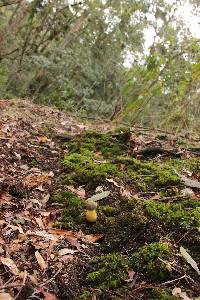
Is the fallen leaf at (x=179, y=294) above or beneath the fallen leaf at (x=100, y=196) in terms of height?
beneath

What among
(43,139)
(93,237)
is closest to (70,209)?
(93,237)

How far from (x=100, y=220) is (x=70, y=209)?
25cm

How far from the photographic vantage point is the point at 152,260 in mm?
2008

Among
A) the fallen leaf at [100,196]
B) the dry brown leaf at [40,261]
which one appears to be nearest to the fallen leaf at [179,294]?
the dry brown leaf at [40,261]

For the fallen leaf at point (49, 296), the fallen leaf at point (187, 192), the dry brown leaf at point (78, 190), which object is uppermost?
the fallen leaf at point (187, 192)

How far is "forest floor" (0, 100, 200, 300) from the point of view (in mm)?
1894

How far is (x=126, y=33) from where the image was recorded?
12078 millimetres

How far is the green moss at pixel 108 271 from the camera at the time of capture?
1.90 meters

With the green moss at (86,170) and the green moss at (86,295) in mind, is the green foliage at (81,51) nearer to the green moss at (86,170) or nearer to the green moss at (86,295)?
the green moss at (86,170)

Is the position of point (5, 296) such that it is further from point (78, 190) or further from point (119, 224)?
point (78, 190)

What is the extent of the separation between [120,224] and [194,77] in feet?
11.0

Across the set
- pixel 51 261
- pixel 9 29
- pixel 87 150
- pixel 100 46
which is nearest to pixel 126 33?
pixel 100 46

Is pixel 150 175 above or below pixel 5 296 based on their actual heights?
above

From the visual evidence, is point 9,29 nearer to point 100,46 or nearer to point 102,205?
point 100,46
